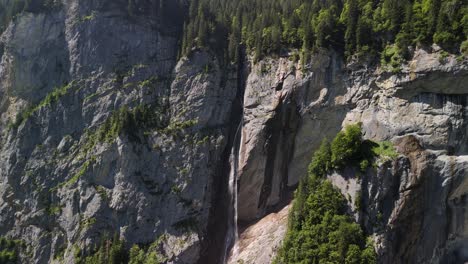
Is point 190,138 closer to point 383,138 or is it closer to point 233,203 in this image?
point 233,203

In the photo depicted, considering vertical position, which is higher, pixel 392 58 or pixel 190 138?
pixel 392 58

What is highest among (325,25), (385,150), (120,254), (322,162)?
(325,25)

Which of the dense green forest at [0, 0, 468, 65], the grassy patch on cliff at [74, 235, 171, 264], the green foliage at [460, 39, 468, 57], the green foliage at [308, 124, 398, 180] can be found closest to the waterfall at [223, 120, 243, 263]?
the grassy patch on cliff at [74, 235, 171, 264]

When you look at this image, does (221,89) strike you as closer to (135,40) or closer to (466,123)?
(135,40)

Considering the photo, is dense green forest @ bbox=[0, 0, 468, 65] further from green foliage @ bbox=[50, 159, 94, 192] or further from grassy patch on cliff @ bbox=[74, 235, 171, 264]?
grassy patch on cliff @ bbox=[74, 235, 171, 264]

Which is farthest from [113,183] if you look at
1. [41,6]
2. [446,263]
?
[446,263]

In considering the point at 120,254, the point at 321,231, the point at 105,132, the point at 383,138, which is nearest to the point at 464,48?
the point at 383,138
